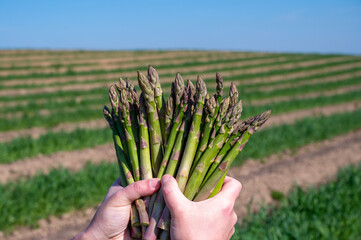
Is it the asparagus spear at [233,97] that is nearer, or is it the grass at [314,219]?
the asparagus spear at [233,97]

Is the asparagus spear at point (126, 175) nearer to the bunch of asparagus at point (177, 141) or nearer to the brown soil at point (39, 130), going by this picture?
the bunch of asparagus at point (177, 141)

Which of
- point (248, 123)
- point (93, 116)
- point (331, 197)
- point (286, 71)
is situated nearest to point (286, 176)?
point (331, 197)

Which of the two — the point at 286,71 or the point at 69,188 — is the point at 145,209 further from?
the point at 286,71

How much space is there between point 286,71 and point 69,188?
33.9m

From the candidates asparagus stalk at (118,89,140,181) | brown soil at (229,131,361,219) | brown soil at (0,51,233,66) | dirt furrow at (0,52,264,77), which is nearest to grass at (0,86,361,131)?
brown soil at (229,131,361,219)

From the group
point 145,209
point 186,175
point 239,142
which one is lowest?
point 145,209

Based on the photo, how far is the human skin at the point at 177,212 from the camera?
75.5 inches

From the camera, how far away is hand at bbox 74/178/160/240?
2078 mm

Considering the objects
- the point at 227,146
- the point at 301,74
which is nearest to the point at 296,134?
the point at 227,146

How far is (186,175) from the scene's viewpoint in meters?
2.16

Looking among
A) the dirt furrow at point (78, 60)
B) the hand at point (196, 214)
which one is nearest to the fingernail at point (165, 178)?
the hand at point (196, 214)

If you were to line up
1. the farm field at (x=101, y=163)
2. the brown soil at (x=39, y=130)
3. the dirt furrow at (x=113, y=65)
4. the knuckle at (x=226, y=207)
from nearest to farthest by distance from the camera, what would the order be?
the knuckle at (x=226, y=207), the farm field at (x=101, y=163), the brown soil at (x=39, y=130), the dirt furrow at (x=113, y=65)

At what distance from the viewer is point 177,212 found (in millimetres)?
1902

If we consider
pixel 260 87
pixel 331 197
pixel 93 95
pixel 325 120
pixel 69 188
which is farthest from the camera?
pixel 260 87
